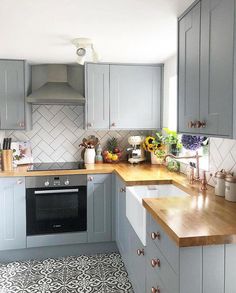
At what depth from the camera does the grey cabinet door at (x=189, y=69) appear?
5.68 feet

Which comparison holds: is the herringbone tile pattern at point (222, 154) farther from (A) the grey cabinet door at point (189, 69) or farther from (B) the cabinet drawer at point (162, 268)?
(B) the cabinet drawer at point (162, 268)

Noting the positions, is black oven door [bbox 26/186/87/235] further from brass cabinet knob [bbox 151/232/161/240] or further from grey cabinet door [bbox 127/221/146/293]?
brass cabinet knob [bbox 151/232/161/240]

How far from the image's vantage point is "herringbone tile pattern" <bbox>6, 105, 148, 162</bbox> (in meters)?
3.53

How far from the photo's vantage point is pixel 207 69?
160 cm

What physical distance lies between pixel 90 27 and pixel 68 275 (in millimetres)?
2194

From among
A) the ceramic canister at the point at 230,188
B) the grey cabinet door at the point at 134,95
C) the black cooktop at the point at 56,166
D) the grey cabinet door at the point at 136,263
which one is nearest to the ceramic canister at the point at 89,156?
the black cooktop at the point at 56,166

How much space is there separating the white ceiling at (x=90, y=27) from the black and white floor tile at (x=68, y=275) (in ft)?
6.99

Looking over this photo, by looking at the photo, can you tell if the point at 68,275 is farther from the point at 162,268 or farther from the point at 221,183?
the point at 221,183

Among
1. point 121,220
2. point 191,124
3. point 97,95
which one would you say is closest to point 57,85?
point 97,95

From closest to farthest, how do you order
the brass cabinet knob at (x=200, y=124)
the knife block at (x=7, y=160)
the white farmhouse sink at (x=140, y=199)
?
the brass cabinet knob at (x=200, y=124), the white farmhouse sink at (x=140, y=199), the knife block at (x=7, y=160)

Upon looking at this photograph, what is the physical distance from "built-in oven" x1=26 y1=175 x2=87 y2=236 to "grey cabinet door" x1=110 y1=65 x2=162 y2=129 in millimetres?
844

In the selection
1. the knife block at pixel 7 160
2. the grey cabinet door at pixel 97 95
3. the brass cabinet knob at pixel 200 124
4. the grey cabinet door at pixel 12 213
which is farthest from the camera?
the grey cabinet door at pixel 97 95

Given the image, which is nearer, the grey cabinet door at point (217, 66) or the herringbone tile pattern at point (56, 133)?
the grey cabinet door at point (217, 66)

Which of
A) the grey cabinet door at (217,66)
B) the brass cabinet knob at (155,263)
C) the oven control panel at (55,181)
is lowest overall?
the brass cabinet knob at (155,263)
